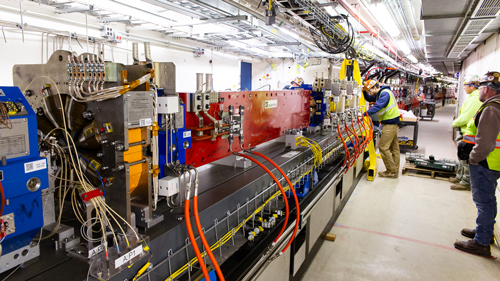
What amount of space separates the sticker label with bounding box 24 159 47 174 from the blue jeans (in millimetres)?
3618

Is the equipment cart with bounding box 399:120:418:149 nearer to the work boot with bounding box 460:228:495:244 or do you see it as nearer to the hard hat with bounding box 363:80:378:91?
the hard hat with bounding box 363:80:378:91

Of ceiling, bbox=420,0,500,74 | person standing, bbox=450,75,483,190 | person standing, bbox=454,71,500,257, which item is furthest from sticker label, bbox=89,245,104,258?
person standing, bbox=450,75,483,190

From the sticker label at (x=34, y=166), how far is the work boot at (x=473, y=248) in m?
3.88

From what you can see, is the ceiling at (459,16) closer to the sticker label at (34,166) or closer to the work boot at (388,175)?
the work boot at (388,175)

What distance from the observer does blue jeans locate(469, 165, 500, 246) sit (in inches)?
119

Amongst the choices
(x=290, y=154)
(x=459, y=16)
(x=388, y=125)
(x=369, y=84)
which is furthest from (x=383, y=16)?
(x=290, y=154)

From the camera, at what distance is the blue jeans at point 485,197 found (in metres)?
3.04

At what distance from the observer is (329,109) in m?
4.20

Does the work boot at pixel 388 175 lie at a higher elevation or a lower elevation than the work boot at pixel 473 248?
higher

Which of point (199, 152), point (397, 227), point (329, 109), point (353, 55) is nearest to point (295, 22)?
point (329, 109)

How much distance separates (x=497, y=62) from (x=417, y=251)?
459cm

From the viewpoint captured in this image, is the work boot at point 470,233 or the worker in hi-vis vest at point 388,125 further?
the worker in hi-vis vest at point 388,125

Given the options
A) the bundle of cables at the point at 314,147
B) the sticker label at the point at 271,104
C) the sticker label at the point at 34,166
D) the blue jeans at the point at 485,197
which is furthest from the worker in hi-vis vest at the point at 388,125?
the sticker label at the point at 34,166

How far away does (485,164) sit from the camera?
9.89 feet
